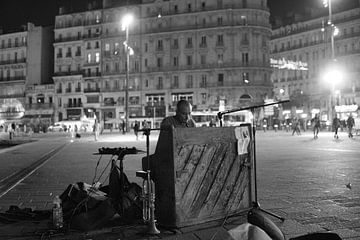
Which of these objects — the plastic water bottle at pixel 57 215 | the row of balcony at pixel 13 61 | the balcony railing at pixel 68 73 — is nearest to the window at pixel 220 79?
the balcony railing at pixel 68 73

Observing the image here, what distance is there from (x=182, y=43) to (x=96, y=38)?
19.0m

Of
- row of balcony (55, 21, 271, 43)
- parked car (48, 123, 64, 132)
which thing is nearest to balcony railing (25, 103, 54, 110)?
parked car (48, 123, 64, 132)

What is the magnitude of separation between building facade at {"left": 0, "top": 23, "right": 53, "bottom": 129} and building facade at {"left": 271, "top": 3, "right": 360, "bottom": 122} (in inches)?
2073

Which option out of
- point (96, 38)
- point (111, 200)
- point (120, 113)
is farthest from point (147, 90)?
point (111, 200)

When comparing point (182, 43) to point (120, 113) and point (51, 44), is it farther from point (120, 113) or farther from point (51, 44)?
point (51, 44)

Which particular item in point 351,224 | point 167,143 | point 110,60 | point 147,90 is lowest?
point 351,224

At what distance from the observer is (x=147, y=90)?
75.0 m

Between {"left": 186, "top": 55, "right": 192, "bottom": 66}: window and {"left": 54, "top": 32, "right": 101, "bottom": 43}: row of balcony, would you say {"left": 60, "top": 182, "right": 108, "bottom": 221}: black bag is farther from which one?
{"left": 54, "top": 32, "right": 101, "bottom": 43}: row of balcony

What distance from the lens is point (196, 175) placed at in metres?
4.82

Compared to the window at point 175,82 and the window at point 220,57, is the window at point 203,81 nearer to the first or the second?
the window at point 220,57

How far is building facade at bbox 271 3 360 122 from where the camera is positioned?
7256 centimetres

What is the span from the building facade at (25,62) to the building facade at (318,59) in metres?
52.6

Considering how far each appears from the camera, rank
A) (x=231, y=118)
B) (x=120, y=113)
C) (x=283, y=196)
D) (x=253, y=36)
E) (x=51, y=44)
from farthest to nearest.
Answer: (x=51, y=44) < (x=120, y=113) < (x=253, y=36) < (x=231, y=118) < (x=283, y=196)

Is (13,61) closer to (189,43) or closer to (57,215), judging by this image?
(189,43)
